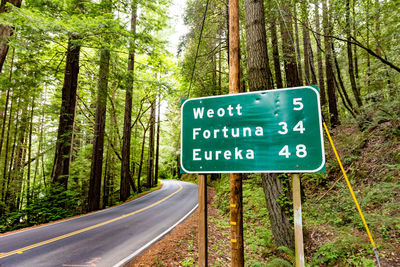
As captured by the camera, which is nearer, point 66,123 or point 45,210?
point 45,210

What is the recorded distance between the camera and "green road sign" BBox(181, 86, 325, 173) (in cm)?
183

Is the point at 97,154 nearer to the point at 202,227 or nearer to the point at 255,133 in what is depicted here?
the point at 202,227

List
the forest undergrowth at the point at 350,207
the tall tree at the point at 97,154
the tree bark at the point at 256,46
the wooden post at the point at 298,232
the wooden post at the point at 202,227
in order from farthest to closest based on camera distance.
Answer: the tall tree at the point at 97,154 → the tree bark at the point at 256,46 → the forest undergrowth at the point at 350,207 → the wooden post at the point at 202,227 → the wooden post at the point at 298,232

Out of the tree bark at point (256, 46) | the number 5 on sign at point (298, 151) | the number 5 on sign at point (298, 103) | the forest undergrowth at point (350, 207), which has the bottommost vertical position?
the forest undergrowth at point (350, 207)

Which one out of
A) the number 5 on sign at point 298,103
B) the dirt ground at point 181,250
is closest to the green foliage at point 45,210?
the dirt ground at point 181,250

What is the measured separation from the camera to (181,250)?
5.41 metres

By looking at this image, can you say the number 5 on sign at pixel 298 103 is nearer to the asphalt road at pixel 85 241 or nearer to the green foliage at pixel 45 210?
the asphalt road at pixel 85 241

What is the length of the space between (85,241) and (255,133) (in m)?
6.41

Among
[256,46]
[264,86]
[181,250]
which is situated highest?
[256,46]

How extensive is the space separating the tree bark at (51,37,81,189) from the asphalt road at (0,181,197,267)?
334 centimetres

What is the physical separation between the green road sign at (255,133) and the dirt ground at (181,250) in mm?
3748

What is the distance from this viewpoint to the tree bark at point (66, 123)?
10.4 metres

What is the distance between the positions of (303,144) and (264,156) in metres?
0.37

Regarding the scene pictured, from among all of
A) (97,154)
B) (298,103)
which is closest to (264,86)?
(298,103)
